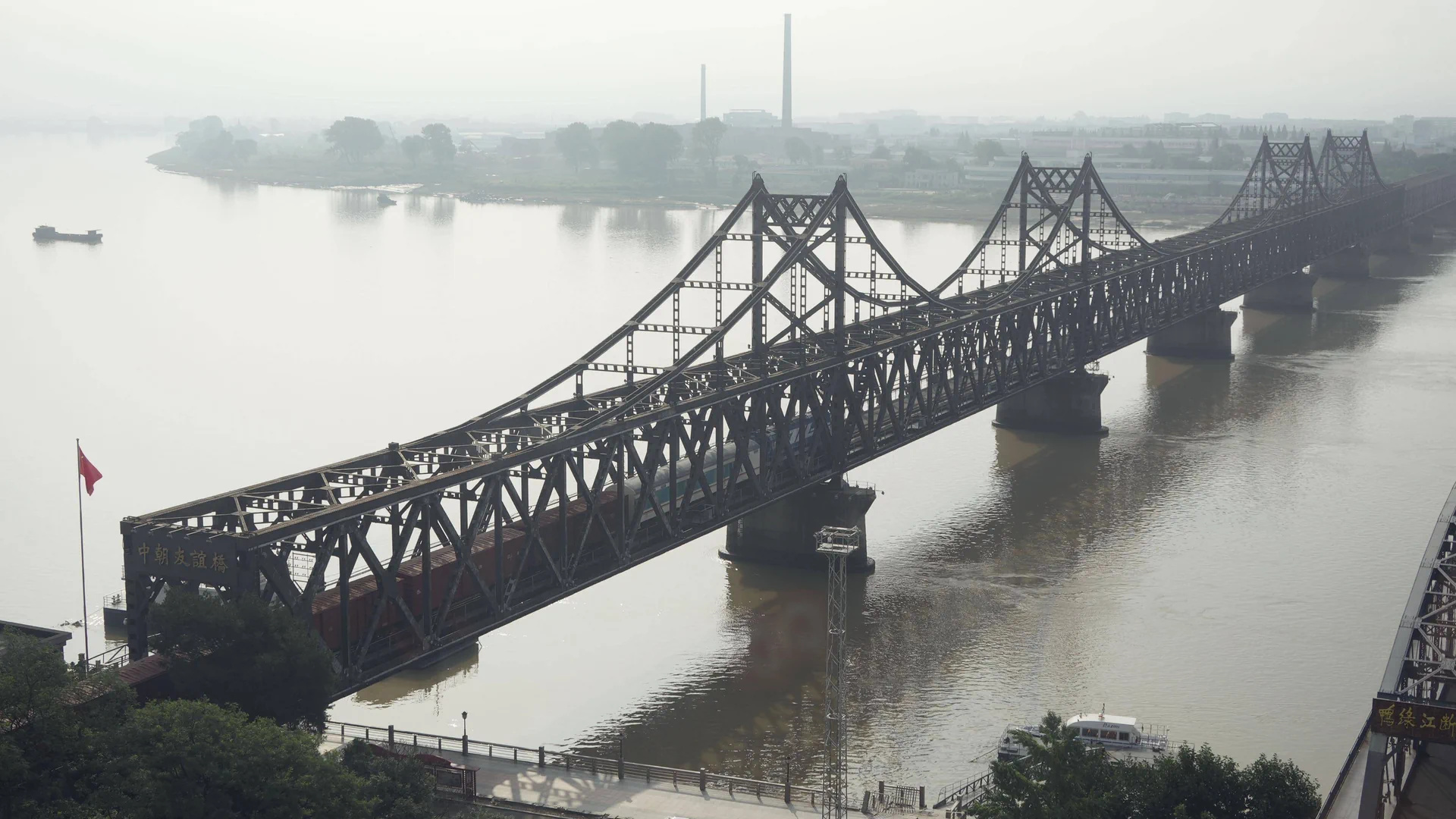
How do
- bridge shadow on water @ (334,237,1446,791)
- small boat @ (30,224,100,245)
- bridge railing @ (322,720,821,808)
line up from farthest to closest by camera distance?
small boat @ (30,224,100,245), bridge shadow on water @ (334,237,1446,791), bridge railing @ (322,720,821,808)

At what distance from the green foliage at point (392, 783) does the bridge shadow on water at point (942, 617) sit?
10351mm

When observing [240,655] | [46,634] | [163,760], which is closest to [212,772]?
[163,760]

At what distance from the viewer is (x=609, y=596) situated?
176 feet

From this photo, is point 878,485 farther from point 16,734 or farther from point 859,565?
point 16,734

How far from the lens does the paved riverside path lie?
113 feet

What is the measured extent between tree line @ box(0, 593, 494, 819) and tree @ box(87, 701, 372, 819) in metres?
0.02

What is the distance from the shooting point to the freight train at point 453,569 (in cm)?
3600

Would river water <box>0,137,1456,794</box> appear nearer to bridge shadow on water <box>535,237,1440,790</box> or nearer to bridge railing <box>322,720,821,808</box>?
bridge shadow on water <box>535,237,1440,790</box>

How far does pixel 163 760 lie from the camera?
26.8 meters

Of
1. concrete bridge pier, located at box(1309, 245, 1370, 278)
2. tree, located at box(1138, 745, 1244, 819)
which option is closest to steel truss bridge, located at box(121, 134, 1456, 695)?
tree, located at box(1138, 745, 1244, 819)

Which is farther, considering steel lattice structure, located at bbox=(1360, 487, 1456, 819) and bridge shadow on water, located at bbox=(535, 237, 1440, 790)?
bridge shadow on water, located at bbox=(535, 237, 1440, 790)

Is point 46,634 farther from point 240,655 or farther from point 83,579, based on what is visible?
point 240,655

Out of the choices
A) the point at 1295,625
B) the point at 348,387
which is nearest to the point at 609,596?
the point at 1295,625

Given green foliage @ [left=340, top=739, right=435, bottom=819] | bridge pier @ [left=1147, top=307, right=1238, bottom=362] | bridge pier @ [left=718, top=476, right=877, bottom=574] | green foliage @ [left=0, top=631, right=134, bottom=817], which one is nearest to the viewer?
green foliage @ [left=0, top=631, right=134, bottom=817]
